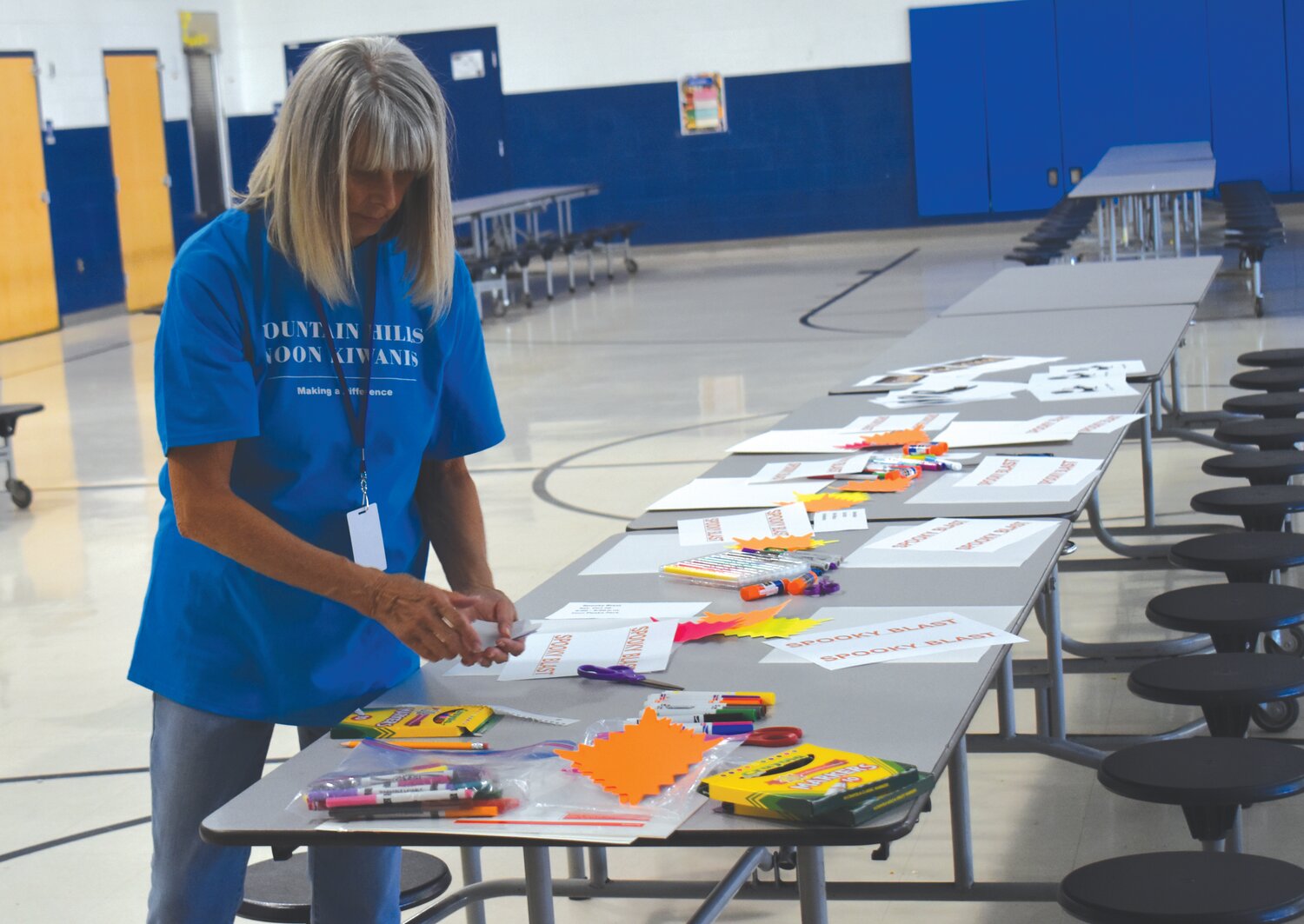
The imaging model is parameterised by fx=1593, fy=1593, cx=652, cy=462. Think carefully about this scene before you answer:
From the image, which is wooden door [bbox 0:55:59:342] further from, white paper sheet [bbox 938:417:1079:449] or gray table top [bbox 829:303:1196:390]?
white paper sheet [bbox 938:417:1079:449]

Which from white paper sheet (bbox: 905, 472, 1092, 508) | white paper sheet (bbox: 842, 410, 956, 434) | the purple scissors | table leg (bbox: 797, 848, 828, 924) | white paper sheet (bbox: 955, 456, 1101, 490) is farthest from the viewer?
white paper sheet (bbox: 842, 410, 956, 434)

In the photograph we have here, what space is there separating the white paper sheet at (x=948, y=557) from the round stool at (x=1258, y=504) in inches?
47.7

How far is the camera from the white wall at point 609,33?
16.6 m

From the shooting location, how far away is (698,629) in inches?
83.4

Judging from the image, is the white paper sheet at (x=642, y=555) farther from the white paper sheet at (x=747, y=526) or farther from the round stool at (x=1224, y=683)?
the round stool at (x=1224, y=683)

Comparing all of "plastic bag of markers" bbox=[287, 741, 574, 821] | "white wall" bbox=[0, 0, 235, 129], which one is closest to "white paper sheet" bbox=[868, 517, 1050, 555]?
"plastic bag of markers" bbox=[287, 741, 574, 821]

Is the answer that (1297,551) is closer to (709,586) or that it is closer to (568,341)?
(709,586)

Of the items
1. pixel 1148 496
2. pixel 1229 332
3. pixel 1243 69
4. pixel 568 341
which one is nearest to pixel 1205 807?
pixel 1148 496

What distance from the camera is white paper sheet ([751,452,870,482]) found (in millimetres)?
3076

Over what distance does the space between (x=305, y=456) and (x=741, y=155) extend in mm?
15848

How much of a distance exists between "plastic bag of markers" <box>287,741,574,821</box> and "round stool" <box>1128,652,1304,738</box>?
1.16 metres

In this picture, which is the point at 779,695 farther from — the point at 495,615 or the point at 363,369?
the point at 363,369

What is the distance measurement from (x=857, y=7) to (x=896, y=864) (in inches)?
578

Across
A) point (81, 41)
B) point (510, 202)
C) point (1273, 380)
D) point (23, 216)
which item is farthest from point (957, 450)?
point (81, 41)
